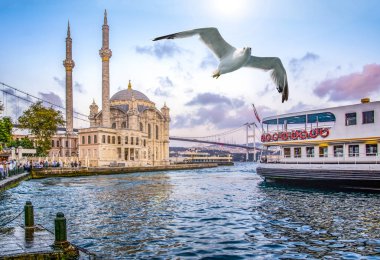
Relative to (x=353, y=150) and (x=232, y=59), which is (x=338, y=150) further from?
(x=232, y=59)

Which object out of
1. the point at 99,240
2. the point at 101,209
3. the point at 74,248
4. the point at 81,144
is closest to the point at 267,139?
the point at 101,209

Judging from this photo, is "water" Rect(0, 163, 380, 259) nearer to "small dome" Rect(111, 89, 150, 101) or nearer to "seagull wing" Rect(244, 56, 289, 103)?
"seagull wing" Rect(244, 56, 289, 103)

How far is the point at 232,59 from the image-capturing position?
25.8 ft

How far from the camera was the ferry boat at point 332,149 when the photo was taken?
909 inches

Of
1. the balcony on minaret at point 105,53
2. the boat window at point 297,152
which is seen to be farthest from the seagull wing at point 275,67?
the balcony on minaret at point 105,53

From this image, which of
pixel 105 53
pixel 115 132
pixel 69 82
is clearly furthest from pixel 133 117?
pixel 105 53

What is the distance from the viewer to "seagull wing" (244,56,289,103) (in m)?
8.99

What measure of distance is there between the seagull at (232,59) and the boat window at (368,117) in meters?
17.0

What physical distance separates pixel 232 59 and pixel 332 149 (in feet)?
66.7

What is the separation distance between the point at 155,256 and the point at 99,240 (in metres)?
2.53

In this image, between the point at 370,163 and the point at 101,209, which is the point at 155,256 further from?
the point at 370,163

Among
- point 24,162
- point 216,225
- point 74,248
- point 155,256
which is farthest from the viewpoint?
point 24,162

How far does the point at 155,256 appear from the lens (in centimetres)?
991

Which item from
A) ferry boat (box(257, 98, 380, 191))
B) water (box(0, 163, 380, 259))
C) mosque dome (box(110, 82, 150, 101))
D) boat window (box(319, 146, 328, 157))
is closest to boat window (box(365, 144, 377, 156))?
ferry boat (box(257, 98, 380, 191))
